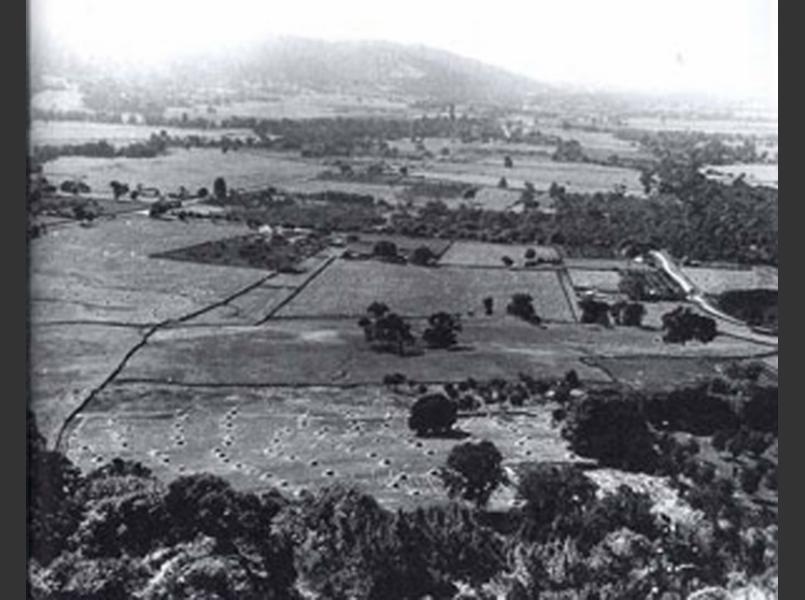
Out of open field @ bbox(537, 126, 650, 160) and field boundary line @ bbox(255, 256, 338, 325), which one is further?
open field @ bbox(537, 126, 650, 160)

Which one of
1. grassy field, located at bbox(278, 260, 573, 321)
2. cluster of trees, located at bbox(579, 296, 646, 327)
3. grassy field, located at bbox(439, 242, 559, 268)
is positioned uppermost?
grassy field, located at bbox(439, 242, 559, 268)

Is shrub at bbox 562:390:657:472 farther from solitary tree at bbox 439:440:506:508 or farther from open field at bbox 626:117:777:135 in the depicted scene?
open field at bbox 626:117:777:135

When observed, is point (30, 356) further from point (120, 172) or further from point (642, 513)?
point (120, 172)

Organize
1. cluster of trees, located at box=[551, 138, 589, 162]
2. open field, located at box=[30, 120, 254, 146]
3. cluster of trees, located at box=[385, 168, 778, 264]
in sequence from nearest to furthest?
open field, located at box=[30, 120, 254, 146]
cluster of trees, located at box=[385, 168, 778, 264]
cluster of trees, located at box=[551, 138, 589, 162]

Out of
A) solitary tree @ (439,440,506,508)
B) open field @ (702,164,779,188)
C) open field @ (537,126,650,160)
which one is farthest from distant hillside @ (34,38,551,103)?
solitary tree @ (439,440,506,508)

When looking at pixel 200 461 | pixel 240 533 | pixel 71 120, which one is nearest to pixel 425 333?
pixel 200 461

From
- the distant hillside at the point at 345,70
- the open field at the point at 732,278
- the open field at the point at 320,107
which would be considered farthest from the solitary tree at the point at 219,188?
the open field at the point at 732,278
